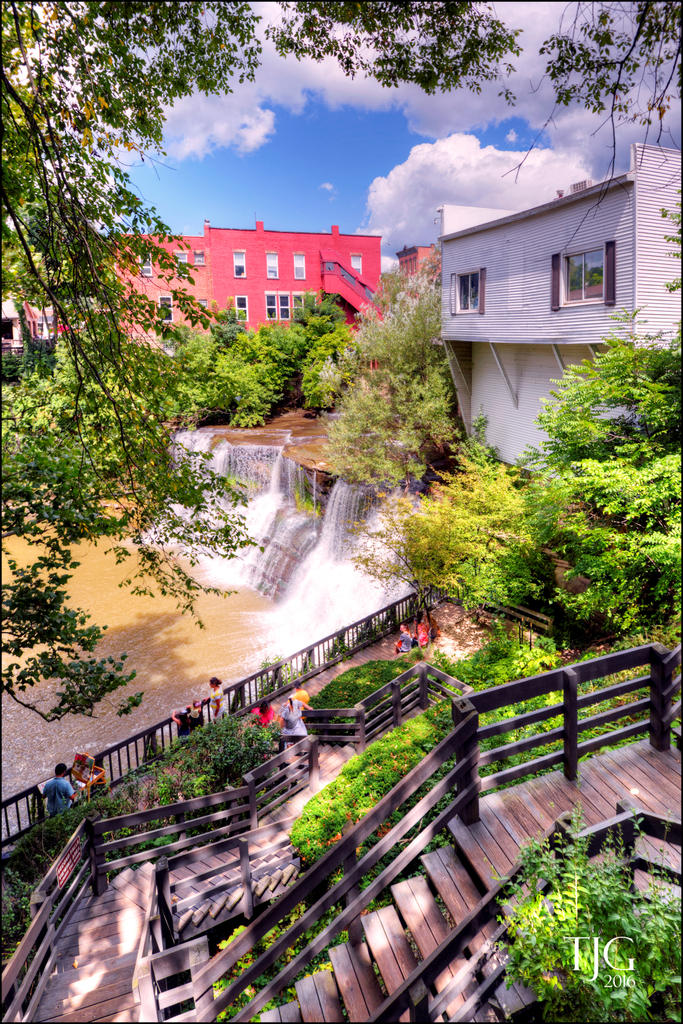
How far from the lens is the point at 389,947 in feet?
8.07

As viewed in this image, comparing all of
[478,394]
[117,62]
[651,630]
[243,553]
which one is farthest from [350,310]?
[117,62]

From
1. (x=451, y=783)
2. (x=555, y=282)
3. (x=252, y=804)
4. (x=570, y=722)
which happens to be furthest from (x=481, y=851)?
(x=555, y=282)

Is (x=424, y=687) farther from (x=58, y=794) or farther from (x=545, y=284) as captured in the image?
(x=545, y=284)

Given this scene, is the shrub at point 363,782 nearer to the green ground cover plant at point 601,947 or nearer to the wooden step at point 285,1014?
the wooden step at point 285,1014

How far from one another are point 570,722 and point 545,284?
1116 cm

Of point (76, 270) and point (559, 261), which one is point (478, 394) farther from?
point (76, 270)

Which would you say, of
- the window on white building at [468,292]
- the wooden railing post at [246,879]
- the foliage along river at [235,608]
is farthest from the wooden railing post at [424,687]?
the window on white building at [468,292]

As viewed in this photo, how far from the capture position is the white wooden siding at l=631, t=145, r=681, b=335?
31.6ft

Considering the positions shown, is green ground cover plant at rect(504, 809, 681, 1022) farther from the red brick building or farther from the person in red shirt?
the red brick building

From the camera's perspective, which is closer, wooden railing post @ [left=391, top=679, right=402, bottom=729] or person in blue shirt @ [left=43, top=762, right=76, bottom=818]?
person in blue shirt @ [left=43, top=762, right=76, bottom=818]

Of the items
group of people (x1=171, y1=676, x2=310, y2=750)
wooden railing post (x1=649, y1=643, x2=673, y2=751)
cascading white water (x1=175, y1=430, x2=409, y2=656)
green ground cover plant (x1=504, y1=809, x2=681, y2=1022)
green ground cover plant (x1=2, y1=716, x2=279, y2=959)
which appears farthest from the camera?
cascading white water (x1=175, y1=430, x2=409, y2=656)

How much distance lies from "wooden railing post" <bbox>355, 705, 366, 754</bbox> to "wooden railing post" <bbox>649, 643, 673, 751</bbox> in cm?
391

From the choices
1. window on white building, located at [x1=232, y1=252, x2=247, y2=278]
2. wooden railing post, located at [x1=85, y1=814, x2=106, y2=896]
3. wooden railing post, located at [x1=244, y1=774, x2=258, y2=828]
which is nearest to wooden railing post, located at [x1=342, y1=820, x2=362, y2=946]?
wooden railing post, located at [x1=244, y1=774, x2=258, y2=828]

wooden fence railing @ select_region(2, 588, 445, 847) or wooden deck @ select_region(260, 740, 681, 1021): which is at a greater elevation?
wooden deck @ select_region(260, 740, 681, 1021)
